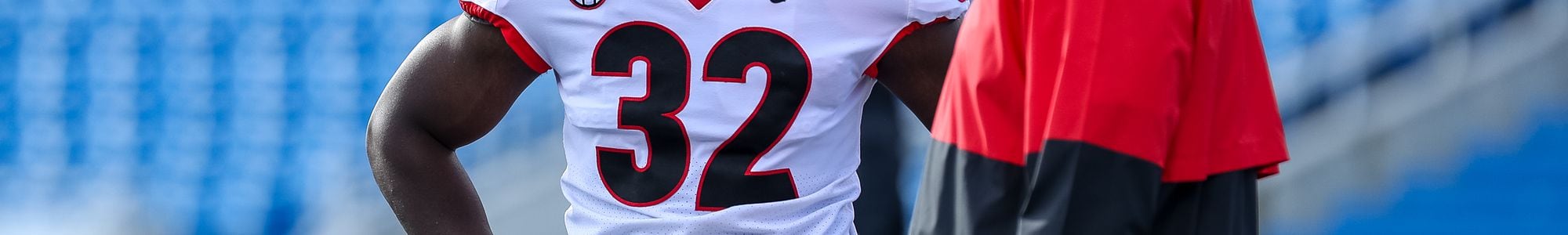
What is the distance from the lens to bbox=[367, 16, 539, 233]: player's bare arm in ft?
3.62

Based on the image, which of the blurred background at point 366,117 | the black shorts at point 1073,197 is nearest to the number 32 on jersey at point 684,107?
the black shorts at point 1073,197

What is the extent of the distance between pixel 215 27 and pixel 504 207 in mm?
950

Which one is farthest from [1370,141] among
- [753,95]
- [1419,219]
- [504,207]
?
[753,95]

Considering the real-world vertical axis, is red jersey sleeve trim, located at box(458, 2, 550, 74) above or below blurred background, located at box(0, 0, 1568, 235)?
above

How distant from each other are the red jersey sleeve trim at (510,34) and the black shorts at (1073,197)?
0.38 metres

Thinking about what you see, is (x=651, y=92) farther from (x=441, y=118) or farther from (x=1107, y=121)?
(x=1107, y=121)

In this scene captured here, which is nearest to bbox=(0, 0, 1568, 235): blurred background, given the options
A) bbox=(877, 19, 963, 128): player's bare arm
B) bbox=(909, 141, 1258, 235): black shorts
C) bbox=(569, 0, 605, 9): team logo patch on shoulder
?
bbox=(877, 19, 963, 128): player's bare arm

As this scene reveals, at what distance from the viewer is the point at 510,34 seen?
1.07 metres

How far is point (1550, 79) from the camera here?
8.34 feet

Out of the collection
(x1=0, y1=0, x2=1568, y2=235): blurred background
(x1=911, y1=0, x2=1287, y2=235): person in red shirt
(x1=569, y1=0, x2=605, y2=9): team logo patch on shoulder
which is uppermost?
(x1=569, y1=0, x2=605, y2=9): team logo patch on shoulder

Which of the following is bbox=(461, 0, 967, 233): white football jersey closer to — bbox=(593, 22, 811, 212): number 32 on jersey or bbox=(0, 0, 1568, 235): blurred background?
bbox=(593, 22, 811, 212): number 32 on jersey

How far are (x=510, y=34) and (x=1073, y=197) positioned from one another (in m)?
0.50

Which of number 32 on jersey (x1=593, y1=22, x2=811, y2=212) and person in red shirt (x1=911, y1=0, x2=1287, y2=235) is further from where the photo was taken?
number 32 on jersey (x1=593, y1=22, x2=811, y2=212)

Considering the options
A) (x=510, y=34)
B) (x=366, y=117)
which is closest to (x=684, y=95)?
(x=510, y=34)
